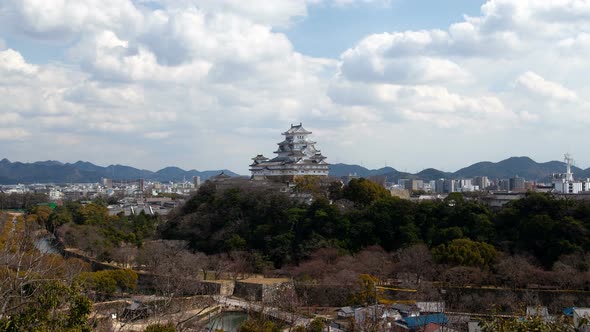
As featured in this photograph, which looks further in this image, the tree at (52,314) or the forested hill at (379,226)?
the forested hill at (379,226)

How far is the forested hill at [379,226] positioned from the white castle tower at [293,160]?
4.74m

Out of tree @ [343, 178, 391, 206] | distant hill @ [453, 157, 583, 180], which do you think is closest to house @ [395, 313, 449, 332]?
tree @ [343, 178, 391, 206]

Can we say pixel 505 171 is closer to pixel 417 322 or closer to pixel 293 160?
pixel 293 160

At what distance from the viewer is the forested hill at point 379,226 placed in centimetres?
2086

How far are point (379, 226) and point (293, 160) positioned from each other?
1099cm

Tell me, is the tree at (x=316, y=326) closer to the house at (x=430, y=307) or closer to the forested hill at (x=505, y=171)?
the house at (x=430, y=307)

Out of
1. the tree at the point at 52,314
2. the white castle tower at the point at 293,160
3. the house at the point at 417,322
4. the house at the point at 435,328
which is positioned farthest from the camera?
the white castle tower at the point at 293,160

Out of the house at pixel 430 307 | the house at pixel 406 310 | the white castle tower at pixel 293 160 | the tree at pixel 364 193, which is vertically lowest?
the house at pixel 406 310

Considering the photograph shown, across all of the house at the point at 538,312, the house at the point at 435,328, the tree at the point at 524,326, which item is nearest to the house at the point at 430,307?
the house at the point at 435,328

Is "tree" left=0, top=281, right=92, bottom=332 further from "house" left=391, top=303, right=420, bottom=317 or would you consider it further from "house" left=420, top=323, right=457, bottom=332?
"house" left=391, top=303, right=420, bottom=317

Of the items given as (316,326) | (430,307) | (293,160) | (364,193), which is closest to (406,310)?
(430,307)

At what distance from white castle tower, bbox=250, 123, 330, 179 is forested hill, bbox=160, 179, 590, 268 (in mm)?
4740

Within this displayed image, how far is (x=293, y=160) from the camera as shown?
113ft

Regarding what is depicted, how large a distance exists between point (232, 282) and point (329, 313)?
5.09m
